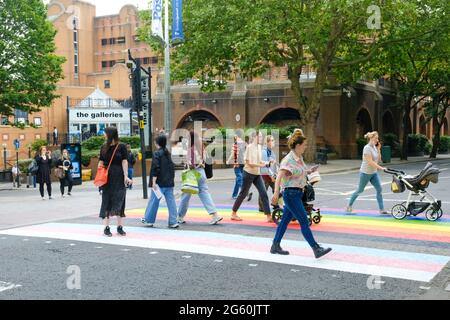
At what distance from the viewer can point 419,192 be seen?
11.1 meters

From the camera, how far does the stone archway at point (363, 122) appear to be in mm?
40719

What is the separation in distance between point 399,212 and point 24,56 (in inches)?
898

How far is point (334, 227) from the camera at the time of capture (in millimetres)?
10305

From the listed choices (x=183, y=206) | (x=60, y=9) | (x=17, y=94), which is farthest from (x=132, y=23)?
(x=183, y=206)

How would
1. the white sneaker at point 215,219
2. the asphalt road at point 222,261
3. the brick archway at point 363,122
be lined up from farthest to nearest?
the brick archway at point 363,122
the white sneaker at point 215,219
the asphalt road at point 222,261

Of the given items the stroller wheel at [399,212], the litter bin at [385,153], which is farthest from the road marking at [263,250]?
the litter bin at [385,153]

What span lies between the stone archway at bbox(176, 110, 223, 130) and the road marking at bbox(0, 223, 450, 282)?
1258 inches

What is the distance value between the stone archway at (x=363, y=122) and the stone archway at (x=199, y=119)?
10.3m

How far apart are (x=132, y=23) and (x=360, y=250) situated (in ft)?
272

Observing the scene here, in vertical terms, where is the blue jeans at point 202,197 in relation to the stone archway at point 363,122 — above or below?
below

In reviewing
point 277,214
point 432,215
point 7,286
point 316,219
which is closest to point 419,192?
point 432,215

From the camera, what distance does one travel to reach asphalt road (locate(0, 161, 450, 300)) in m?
6.14

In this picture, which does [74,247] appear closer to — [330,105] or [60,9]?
[330,105]

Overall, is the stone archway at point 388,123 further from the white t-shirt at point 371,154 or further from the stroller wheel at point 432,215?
the stroller wheel at point 432,215
